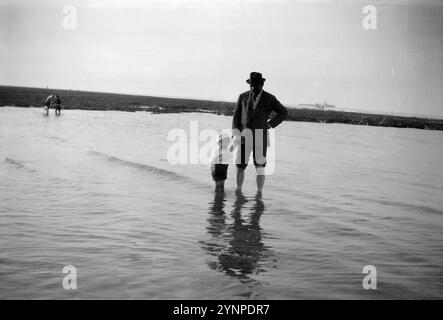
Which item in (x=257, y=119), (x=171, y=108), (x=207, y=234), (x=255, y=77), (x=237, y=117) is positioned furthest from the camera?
(x=171, y=108)

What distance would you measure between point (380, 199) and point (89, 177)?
6109 mm

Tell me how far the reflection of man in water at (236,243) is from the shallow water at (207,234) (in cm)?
1

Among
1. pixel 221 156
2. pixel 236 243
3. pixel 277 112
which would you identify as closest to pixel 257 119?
pixel 277 112

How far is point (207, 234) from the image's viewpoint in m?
5.25

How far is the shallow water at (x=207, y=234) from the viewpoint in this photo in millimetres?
3670

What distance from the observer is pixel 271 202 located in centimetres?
750

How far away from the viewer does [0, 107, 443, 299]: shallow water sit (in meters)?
3.67

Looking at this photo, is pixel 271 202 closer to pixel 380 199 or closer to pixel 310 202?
pixel 310 202

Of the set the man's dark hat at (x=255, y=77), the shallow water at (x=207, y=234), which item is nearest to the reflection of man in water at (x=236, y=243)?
the shallow water at (x=207, y=234)

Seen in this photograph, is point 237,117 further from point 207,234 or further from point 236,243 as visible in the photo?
point 236,243

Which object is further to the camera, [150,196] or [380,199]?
[380,199]

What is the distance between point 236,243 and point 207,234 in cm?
51
